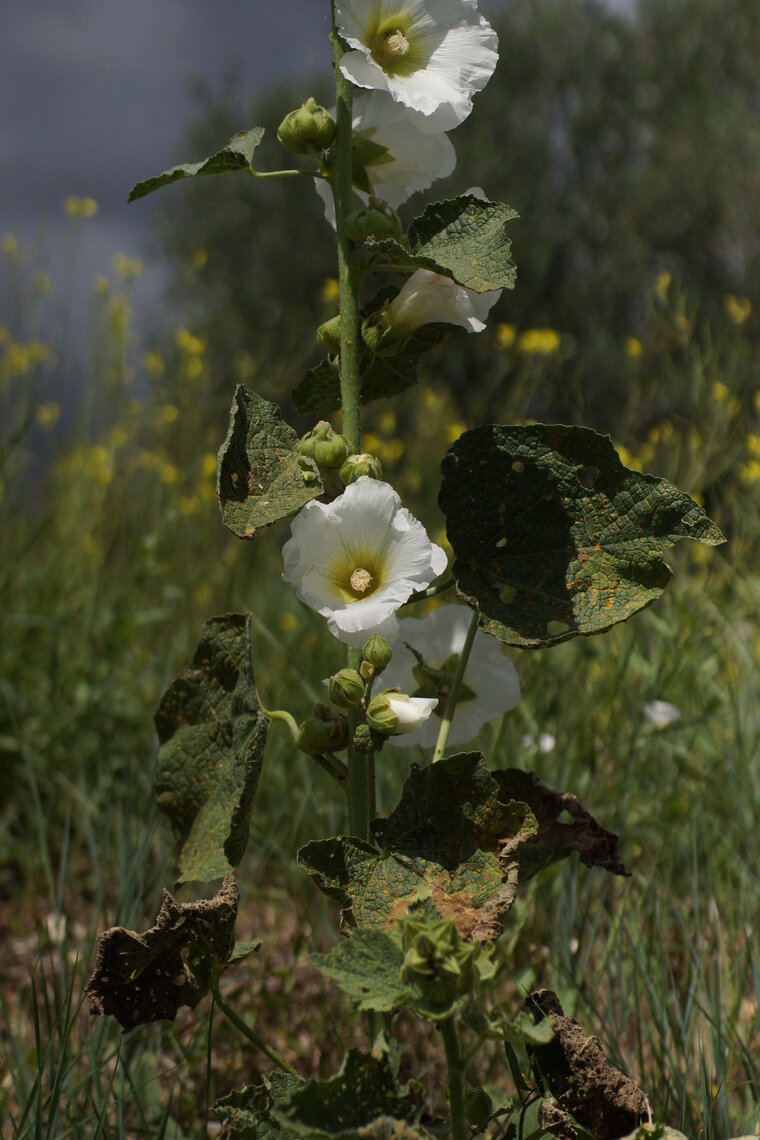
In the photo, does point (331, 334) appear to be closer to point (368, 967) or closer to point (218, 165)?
point (218, 165)

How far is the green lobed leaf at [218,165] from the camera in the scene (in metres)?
0.74

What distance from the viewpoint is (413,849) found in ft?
2.26

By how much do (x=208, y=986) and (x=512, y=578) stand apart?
39 cm

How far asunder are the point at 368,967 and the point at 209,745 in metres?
0.28

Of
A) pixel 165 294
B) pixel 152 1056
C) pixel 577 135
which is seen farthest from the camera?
pixel 577 135

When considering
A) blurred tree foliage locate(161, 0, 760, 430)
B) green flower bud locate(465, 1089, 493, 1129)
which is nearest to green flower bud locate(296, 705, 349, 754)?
green flower bud locate(465, 1089, 493, 1129)

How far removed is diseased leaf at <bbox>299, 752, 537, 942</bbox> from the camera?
659mm

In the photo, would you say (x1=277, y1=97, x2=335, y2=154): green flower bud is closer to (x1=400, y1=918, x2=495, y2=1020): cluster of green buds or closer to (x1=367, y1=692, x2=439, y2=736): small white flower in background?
(x1=367, y1=692, x2=439, y2=736): small white flower in background

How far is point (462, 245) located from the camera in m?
0.73

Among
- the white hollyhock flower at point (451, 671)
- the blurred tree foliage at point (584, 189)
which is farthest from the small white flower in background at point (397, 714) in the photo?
the blurred tree foliage at point (584, 189)

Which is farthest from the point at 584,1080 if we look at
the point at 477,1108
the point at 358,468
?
the point at 358,468

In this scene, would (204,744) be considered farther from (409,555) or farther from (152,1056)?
(152,1056)

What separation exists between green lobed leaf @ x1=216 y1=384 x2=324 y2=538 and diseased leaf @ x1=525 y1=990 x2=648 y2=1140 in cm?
39

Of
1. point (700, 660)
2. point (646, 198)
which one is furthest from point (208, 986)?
point (646, 198)
